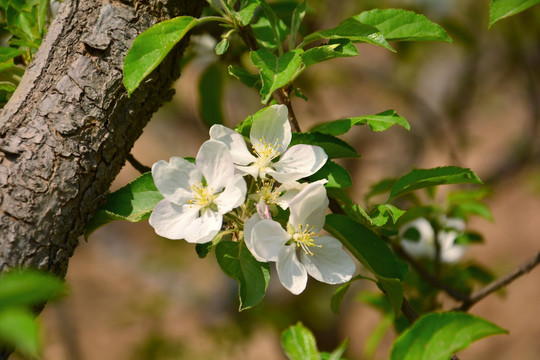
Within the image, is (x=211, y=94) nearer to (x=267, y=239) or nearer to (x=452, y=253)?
(x=267, y=239)

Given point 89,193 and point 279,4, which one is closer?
point 89,193

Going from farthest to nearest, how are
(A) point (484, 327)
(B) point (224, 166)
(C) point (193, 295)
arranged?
1. (C) point (193, 295)
2. (B) point (224, 166)
3. (A) point (484, 327)

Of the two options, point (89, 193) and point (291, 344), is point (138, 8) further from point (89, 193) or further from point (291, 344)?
point (291, 344)

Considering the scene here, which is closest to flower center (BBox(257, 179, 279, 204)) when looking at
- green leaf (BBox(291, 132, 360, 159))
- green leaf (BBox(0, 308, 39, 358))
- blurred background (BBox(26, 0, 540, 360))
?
green leaf (BBox(291, 132, 360, 159))

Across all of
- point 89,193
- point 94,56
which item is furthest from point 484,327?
point 94,56

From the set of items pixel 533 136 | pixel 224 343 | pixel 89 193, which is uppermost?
pixel 89 193

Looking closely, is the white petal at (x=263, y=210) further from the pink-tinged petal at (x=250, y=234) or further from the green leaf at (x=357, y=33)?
the green leaf at (x=357, y=33)
